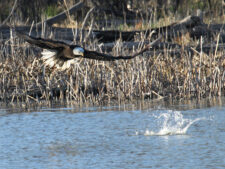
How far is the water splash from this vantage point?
839 cm

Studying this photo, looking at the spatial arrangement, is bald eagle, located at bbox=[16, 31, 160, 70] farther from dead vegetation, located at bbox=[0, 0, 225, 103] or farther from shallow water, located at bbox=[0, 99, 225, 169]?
shallow water, located at bbox=[0, 99, 225, 169]

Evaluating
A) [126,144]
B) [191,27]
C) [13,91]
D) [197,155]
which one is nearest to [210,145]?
[197,155]

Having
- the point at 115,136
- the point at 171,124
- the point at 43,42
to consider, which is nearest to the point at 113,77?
the point at 171,124

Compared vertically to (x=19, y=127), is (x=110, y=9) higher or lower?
higher

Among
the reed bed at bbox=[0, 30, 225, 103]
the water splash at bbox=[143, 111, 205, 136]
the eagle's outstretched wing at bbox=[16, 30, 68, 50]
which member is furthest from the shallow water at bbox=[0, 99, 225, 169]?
the eagle's outstretched wing at bbox=[16, 30, 68, 50]

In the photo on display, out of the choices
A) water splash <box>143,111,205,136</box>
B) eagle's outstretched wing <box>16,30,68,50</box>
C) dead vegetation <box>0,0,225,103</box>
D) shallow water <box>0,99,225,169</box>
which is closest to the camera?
shallow water <box>0,99,225,169</box>

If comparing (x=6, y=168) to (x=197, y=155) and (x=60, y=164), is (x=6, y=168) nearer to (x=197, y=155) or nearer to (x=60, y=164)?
(x=60, y=164)

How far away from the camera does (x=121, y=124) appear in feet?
29.9

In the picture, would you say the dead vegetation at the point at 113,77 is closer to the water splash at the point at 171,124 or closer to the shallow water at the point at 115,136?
the shallow water at the point at 115,136

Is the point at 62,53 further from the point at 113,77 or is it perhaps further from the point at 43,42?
the point at 113,77

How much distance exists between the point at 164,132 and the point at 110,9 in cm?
1412

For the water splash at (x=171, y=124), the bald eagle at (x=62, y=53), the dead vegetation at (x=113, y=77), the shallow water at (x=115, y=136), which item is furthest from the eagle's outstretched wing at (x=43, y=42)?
the water splash at (x=171, y=124)

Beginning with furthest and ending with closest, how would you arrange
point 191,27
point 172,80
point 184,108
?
point 191,27 → point 172,80 → point 184,108

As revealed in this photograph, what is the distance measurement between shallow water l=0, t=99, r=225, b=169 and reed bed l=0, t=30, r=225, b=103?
448 mm
